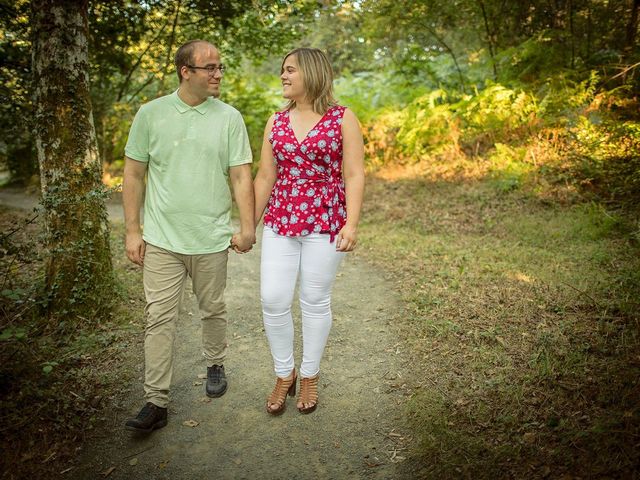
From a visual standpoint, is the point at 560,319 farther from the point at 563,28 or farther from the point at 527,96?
the point at 563,28

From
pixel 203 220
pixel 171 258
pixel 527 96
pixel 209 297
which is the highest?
pixel 527 96

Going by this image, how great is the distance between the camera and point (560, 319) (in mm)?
4055

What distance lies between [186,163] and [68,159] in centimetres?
176

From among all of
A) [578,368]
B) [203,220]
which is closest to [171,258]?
[203,220]

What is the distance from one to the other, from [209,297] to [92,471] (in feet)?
4.09

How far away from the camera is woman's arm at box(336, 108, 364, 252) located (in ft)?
9.55

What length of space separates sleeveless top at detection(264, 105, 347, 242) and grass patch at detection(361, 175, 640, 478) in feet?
4.97

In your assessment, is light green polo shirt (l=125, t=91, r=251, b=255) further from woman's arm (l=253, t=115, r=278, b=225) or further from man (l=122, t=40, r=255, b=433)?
woman's arm (l=253, t=115, r=278, b=225)

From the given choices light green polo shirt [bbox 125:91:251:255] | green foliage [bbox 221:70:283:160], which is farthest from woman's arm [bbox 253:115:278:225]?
green foliage [bbox 221:70:283:160]

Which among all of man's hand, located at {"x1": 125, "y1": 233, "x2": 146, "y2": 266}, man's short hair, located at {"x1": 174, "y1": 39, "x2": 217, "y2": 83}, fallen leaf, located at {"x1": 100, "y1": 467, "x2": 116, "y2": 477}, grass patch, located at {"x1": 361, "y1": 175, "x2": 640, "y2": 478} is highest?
man's short hair, located at {"x1": 174, "y1": 39, "x2": 217, "y2": 83}

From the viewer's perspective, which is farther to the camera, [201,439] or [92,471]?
[201,439]

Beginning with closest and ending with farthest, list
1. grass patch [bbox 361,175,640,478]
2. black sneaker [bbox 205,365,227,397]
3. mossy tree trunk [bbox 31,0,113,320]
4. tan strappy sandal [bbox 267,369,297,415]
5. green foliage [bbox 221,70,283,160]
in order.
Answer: grass patch [bbox 361,175,640,478] < tan strappy sandal [bbox 267,369,297,415] < black sneaker [bbox 205,365,227,397] < mossy tree trunk [bbox 31,0,113,320] < green foliage [bbox 221,70,283,160]

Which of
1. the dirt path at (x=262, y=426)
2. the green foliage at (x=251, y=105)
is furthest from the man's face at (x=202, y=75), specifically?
the green foliage at (x=251, y=105)

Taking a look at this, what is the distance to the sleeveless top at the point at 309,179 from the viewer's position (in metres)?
2.90
